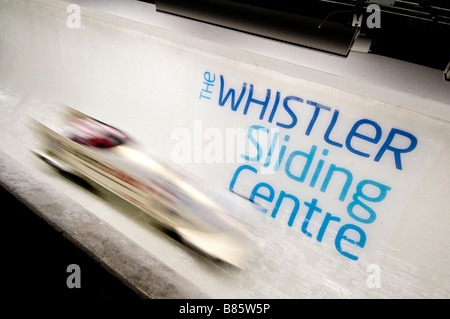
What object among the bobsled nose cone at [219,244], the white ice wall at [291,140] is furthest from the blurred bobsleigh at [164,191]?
the white ice wall at [291,140]

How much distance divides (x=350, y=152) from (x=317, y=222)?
24.5 inches

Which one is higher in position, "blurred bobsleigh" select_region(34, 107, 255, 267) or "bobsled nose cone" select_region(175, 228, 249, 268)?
"blurred bobsleigh" select_region(34, 107, 255, 267)

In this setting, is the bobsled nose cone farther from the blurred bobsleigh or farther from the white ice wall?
the white ice wall

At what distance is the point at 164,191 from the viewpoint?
1.91m

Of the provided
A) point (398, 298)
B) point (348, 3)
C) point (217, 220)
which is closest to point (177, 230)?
point (217, 220)

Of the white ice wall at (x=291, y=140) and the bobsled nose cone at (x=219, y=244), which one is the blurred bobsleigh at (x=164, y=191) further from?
the white ice wall at (x=291, y=140)

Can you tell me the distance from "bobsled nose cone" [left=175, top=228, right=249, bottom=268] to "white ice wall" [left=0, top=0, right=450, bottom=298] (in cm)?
13

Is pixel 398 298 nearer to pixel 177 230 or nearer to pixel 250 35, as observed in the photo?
pixel 177 230

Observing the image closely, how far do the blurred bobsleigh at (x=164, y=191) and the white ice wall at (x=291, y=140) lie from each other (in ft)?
0.67

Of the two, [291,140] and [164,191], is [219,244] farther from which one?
[291,140]

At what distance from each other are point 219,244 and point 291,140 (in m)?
1.04

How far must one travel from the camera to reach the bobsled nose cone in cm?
180

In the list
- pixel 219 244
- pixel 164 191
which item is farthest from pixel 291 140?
pixel 164 191

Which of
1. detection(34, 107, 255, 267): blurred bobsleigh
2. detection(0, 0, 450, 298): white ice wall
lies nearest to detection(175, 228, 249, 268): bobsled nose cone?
detection(34, 107, 255, 267): blurred bobsleigh
